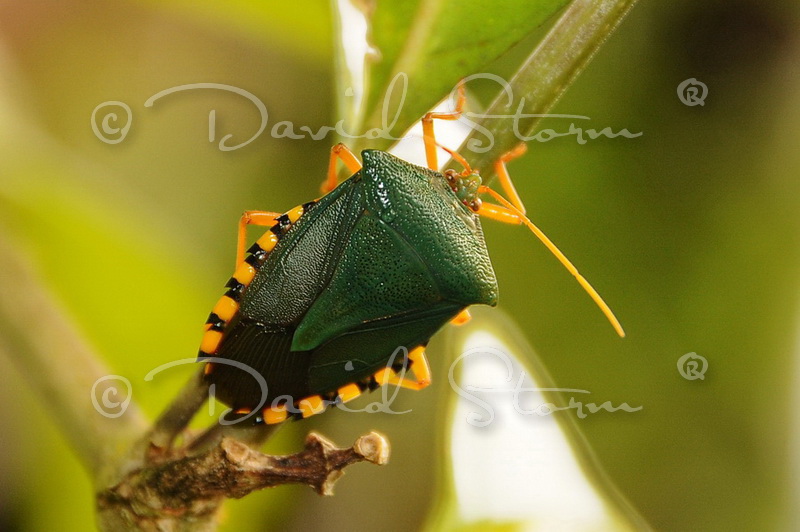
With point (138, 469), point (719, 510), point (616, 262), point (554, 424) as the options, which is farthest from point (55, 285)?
point (719, 510)

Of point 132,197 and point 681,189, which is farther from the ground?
point 132,197

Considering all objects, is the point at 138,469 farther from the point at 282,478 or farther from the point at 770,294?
the point at 770,294

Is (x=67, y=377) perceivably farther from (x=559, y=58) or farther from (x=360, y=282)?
(x=559, y=58)

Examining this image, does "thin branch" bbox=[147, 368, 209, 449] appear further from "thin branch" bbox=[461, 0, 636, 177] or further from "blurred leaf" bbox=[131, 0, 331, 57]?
"blurred leaf" bbox=[131, 0, 331, 57]

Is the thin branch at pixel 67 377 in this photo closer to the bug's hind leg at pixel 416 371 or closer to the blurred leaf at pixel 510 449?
the bug's hind leg at pixel 416 371


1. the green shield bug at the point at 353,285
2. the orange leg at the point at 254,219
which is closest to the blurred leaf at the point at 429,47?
the green shield bug at the point at 353,285

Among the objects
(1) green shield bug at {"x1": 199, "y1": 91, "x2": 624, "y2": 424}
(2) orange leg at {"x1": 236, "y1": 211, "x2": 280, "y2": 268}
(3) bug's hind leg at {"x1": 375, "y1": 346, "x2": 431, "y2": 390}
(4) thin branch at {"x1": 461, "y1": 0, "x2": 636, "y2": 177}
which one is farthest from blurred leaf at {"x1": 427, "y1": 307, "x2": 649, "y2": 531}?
(4) thin branch at {"x1": 461, "y1": 0, "x2": 636, "y2": 177}

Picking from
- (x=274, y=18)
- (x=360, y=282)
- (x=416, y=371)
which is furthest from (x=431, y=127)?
(x=274, y=18)
